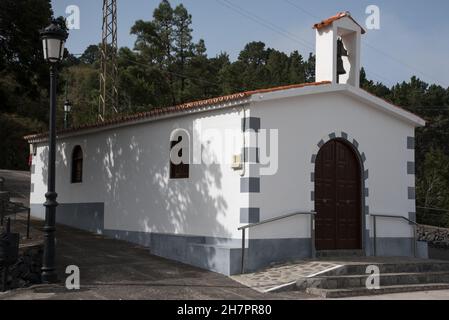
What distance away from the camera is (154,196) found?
14172 millimetres

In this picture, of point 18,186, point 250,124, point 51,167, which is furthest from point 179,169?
point 18,186

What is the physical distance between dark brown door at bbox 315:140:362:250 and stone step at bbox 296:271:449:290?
6.21ft

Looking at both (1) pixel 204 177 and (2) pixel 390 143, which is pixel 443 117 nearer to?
(2) pixel 390 143


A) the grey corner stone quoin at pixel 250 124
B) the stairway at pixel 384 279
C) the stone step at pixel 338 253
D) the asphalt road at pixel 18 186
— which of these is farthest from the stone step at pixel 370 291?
the asphalt road at pixel 18 186

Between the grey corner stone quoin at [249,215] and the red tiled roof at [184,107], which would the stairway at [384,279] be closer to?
the grey corner stone quoin at [249,215]

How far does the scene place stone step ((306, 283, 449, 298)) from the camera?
10047 mm

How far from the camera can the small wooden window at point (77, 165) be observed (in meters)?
17.4

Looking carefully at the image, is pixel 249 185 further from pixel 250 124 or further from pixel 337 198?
pixel 337 198

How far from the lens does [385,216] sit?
1373 cm

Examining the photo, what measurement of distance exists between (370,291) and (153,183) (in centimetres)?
612

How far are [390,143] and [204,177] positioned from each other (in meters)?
4.87

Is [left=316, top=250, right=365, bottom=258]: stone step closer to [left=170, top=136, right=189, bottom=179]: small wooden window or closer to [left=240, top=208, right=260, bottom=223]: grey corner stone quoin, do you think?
[left=240, top=208, right=260, bottom=223]: grey corner stone quoin

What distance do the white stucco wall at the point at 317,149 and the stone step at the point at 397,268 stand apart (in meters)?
1.43

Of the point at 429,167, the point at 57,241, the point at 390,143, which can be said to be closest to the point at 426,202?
the point at 429,167
